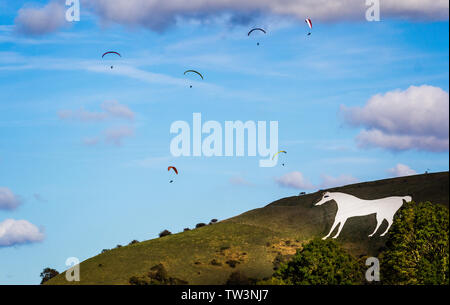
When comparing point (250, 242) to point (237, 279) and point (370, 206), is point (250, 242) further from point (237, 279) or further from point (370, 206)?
point (370, 206)

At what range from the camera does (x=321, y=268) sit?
75.9 m

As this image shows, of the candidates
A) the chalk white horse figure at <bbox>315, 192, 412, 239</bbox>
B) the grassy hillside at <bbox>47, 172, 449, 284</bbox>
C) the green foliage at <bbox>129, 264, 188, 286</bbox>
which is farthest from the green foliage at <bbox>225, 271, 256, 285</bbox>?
the chalk white horse figure at <bbox>315, 192, 412, 239</bbox>

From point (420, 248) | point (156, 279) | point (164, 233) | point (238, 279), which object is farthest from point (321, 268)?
point (164, 233)

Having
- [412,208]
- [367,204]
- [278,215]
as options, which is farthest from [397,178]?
[412,208]

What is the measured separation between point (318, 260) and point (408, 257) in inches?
441

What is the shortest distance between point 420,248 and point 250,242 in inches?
2171

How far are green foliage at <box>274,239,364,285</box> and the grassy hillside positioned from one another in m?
35.8

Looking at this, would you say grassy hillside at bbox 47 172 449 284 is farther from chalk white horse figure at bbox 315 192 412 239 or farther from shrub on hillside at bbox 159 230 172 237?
chalk white horse figure at bbox 315 192 412 239

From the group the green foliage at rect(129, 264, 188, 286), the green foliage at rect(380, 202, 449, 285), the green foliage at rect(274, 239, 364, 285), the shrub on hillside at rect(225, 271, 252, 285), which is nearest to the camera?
the green foliage at rect(380, 202, 449, 285)

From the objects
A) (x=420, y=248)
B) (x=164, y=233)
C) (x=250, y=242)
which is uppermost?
(x=164, y=233)

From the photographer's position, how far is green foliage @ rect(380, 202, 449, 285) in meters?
75.2

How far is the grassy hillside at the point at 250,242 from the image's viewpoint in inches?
4601
